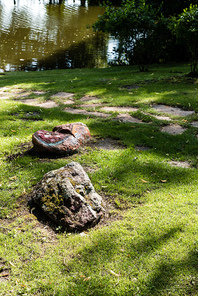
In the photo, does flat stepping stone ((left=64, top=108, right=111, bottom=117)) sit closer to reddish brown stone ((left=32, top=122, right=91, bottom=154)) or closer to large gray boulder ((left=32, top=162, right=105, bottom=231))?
reddish brown stone ((left=32, top=122, right=91, bottom=154))

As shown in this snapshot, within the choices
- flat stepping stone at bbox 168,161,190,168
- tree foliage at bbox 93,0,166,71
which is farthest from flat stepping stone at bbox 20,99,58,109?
tree foliage at bbox 93,0,166,71

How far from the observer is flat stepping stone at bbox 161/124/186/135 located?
5462 millimetres

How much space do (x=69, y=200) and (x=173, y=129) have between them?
11.3 feet

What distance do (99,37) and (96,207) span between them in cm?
2521

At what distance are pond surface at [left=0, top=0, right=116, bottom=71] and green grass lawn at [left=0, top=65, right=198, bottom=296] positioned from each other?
12082 mm

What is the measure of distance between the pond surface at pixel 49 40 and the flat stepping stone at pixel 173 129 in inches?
443

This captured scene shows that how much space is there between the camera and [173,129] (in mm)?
5625

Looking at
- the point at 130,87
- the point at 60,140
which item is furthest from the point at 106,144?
the point at 130,87

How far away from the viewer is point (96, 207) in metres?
3.18

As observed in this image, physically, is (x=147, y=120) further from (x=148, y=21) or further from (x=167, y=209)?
(x=148, y=21)

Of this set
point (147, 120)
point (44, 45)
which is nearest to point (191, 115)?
point (147, 120)

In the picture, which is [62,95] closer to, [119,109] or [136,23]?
[119,109]

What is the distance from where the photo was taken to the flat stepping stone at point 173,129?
215 inches

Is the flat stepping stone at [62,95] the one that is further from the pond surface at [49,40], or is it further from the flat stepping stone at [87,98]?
the pond surface at [49,40]
